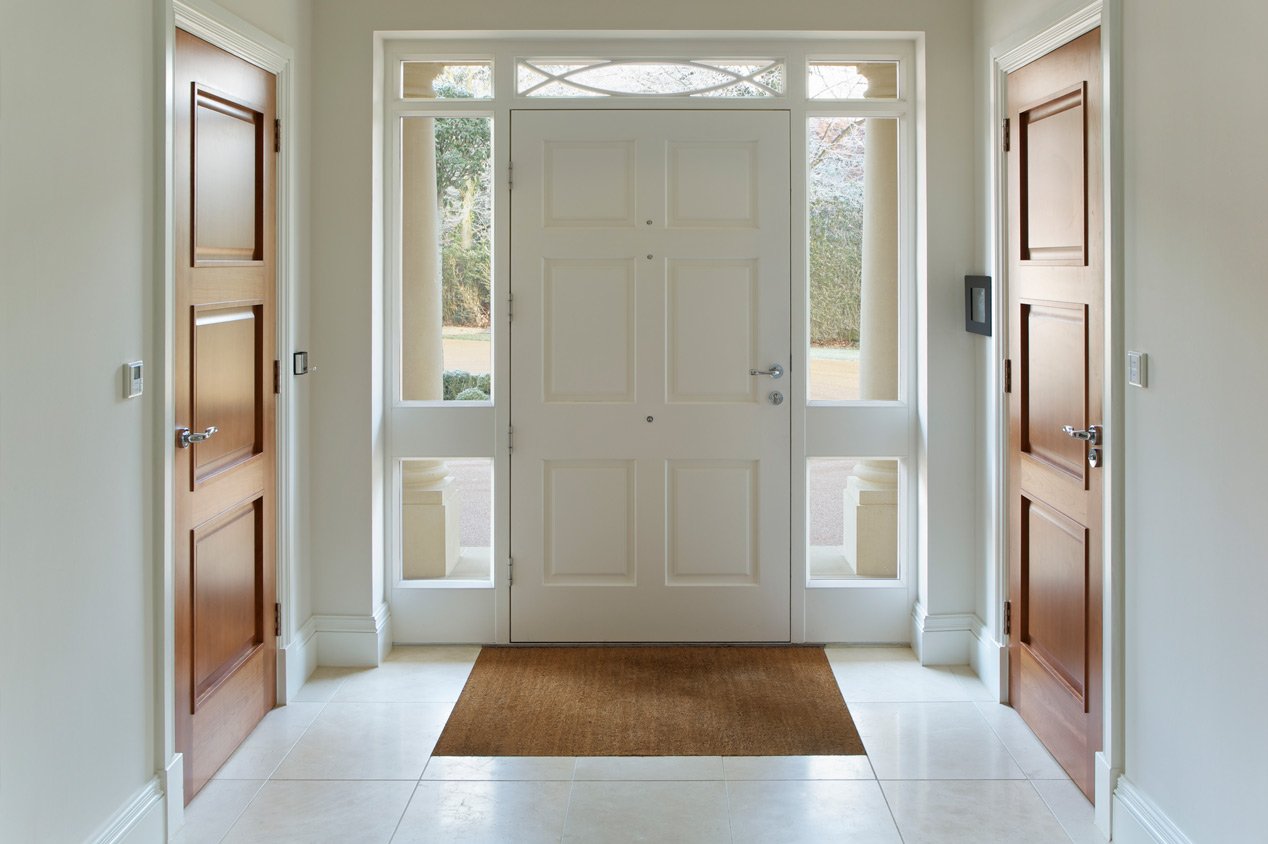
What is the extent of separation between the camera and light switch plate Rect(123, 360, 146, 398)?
2.93m

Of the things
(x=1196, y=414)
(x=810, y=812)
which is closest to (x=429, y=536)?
(x=810, y=812)

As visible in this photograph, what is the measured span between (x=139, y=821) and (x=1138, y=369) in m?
2.71

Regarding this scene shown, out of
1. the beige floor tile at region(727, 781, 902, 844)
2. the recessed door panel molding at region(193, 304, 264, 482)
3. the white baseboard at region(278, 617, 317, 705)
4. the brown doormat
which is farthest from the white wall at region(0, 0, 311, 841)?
the beige floor tile at region(727, 781, 902, 844)

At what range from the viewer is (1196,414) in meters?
2.70

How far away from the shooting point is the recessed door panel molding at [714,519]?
15.7ft

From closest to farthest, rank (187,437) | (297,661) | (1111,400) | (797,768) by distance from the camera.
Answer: (1111,400), (187,437), (797,768), (297,661)

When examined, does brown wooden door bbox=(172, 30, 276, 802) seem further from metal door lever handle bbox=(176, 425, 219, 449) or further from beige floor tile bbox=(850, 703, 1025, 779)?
beige floor tile bbox=(850, 703, 1025, 779)

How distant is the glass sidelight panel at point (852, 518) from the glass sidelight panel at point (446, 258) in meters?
1.39

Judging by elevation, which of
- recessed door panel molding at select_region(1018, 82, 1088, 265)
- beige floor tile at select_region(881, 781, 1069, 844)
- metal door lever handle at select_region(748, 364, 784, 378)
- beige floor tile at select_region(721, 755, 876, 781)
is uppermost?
recessed door panel molding at select_region(1018, 82, 1088, 265)

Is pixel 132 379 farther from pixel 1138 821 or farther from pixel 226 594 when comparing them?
pixel 1138 821

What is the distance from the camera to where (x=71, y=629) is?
2.68m

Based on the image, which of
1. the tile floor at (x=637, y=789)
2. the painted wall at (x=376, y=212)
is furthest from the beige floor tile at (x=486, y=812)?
the painted wall at (x=376, y=212)

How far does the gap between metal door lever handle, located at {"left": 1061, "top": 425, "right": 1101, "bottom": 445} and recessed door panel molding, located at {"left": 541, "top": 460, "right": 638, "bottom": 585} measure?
1.84 metres

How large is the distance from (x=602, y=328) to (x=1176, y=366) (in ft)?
7.92
